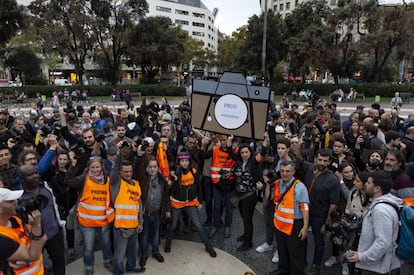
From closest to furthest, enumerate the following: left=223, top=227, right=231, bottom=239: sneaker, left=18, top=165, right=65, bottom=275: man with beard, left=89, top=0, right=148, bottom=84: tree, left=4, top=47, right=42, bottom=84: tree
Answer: left=18, top=165, right=65, bottom=275: man with beard → left=223, top=227, right=231, bottom=239: sneaker → left=89, top=0, right=148, bottom=84: tree → left=4, top=47, right=42, bottom=84: tree

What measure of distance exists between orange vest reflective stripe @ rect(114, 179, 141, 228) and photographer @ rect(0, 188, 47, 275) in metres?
1.27

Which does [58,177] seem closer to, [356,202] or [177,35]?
[356,202]

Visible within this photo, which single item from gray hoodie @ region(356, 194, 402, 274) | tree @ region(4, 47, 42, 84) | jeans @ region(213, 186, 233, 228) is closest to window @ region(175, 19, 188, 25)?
tree @ region(4, 47, 42, 84)

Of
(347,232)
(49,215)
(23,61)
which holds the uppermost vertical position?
(23,61)

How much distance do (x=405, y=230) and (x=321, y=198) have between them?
111cm

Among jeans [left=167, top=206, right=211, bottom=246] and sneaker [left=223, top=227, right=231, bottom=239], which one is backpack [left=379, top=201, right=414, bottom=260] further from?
sneaker [left=223, top=227, right=231, bottom=239]

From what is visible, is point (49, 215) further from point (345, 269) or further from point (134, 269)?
point (345, 269)

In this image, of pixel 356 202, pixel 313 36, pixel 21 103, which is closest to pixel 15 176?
pixel 356 202

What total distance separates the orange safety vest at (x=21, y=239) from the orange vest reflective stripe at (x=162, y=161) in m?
2.18

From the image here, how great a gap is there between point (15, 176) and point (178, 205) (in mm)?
2021

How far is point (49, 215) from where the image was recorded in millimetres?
3223

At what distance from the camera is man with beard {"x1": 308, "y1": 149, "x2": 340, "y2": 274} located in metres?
3.75

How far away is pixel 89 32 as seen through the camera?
3050 cm

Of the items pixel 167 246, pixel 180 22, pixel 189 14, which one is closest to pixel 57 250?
pixel 167 246
